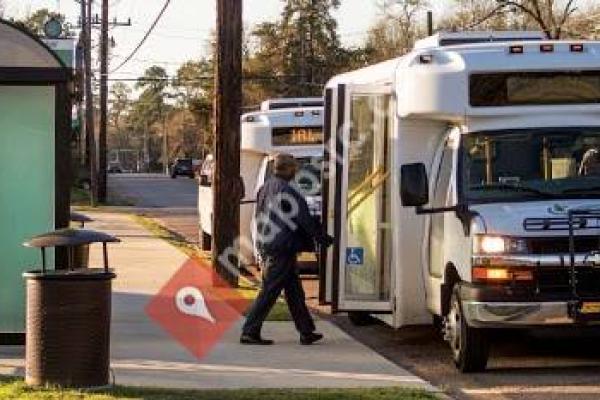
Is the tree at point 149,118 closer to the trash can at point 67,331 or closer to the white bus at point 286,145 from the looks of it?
the white bus at point 286,145

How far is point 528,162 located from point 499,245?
3.74 feet

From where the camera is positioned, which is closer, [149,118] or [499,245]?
[499,245]

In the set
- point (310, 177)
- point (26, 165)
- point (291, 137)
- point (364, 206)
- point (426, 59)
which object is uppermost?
point (426, 59)

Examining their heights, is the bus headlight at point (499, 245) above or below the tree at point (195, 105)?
below

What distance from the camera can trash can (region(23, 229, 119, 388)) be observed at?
8.77 metres

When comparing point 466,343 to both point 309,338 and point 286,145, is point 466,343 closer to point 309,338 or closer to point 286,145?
point 309,338

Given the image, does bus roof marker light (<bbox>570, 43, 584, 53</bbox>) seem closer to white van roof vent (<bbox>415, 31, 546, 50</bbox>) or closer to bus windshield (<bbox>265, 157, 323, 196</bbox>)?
white van roof vent (<bbox>415, 31, 546, 50</bbox>)

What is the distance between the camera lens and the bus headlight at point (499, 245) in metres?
9.42

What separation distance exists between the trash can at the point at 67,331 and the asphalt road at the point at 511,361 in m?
2.87

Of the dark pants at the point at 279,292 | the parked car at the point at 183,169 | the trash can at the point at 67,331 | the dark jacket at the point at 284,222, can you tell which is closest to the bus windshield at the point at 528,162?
the dark jacket at the point at 284,222

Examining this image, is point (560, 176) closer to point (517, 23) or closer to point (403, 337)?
point (403, 337)

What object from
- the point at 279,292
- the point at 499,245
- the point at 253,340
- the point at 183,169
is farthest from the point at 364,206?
the point at 183,169

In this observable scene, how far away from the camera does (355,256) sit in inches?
→ 471

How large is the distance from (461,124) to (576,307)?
210 cm
